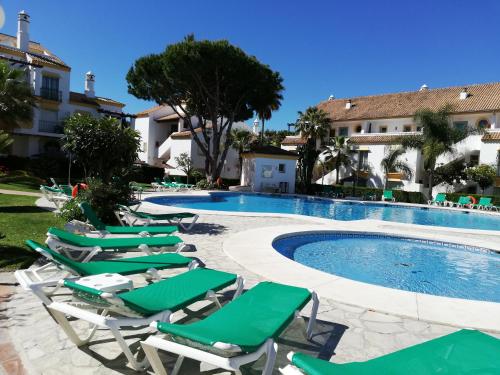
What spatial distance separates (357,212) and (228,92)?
14.3m

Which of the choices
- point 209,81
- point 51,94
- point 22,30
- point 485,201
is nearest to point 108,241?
point 209,81

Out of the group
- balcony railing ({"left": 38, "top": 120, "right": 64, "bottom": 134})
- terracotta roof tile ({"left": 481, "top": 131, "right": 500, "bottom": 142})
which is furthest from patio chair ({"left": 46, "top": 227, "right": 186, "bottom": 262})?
balcony railing ({"left": 38, "top": 120, "right": 64, "bottom": 134})

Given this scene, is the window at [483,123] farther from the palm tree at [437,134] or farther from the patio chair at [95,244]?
the patio chair at [95,244]

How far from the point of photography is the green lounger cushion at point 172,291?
347cm

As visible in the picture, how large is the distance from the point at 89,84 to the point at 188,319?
41821 mm

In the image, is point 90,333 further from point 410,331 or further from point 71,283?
point 410,331

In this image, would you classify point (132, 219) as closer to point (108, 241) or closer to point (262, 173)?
point (108, 241)

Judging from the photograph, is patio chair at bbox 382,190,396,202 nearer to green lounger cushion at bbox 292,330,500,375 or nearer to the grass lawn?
the grass lawn

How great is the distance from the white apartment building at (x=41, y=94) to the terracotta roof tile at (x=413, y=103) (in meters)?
26.1

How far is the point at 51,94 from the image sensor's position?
114 ft

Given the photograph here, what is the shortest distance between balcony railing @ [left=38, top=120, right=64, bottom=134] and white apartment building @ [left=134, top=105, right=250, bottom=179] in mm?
7594

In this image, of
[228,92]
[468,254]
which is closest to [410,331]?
[468,254]

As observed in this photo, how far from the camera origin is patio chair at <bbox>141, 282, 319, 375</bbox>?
2771 mm

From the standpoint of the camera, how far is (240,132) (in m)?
38.1
